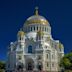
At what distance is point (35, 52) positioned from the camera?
6475 centimetres

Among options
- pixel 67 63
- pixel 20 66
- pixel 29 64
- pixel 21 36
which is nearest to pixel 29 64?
pixel 29 64

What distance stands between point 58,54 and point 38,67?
8.50 meters

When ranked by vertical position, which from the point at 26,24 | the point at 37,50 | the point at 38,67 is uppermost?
the point at 26,24

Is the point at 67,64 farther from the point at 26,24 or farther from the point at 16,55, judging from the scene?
the point at 26,24

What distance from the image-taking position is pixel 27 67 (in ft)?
214

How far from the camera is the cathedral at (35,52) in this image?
63.7 metres

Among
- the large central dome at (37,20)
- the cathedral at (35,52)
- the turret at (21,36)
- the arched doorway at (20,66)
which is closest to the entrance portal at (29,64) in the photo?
the cathedral at (35,52)

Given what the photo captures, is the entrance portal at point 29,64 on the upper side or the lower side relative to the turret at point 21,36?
lower

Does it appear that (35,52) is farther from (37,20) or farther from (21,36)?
(37,20)

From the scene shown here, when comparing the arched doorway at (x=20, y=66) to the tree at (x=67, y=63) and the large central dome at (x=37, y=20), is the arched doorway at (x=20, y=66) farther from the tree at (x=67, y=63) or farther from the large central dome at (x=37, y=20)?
the large central dome at (x=37, y=20)

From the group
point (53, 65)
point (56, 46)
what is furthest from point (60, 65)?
point (56, 46)

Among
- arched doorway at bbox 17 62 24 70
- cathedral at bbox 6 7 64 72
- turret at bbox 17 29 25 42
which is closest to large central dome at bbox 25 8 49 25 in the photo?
cathedral at bbox 6 7 64 72

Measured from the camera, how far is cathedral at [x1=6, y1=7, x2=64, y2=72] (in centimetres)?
6369

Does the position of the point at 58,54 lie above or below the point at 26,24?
below
